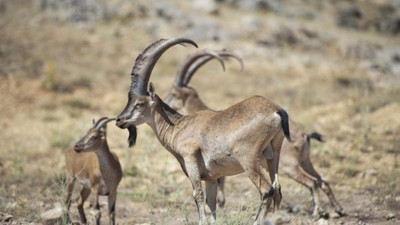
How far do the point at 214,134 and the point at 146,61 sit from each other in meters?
1.51

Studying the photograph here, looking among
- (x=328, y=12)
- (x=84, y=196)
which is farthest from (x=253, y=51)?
(x=84, y=196)

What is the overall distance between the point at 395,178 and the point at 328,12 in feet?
62.1

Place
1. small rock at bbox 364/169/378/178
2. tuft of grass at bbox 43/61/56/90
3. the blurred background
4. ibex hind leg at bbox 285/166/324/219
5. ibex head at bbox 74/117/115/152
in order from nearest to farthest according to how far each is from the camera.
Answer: ibex hind leg at bbox 285/166/324/219 < ibex head at bbox 74/117/115/152 < the blurred background < small rock at bbox 364/169/378/178 < tuft of grass at bbox 43/61/56/90

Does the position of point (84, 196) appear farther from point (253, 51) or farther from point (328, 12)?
point (328, 12)

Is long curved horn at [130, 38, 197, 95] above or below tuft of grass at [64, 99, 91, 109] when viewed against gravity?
above

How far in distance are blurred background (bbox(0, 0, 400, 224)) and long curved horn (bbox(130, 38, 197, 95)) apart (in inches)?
67.0

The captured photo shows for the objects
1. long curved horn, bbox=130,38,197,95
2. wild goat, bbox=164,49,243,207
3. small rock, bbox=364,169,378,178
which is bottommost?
small rock, bbox=364,169,378,178

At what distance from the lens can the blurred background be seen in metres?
9.30

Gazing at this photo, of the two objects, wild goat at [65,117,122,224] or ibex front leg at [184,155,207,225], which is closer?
ibex front leg at [184,155,207,225]

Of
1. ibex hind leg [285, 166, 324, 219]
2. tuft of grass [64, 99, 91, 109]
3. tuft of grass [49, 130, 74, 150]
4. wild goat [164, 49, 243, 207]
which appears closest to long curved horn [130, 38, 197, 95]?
ibex hind leg [285, 166, 324, 219]

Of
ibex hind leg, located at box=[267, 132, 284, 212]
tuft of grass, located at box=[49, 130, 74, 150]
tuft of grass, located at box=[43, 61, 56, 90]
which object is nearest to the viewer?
ibex hind leg, located at box=[267, 132, 284, 212]

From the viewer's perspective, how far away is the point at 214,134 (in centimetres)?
654

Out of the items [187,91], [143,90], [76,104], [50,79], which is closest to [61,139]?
[76,104]

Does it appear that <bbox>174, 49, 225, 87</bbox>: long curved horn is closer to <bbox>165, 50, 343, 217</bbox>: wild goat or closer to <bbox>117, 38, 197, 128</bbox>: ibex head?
<bbox>165, 50, 343, 217</bbox>: wild goat
